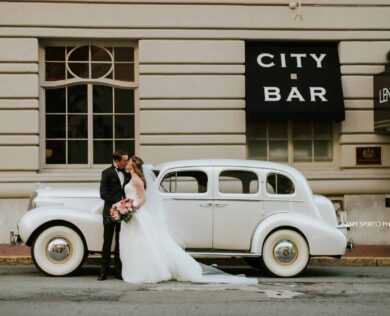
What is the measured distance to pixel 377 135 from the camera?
59.2 ft

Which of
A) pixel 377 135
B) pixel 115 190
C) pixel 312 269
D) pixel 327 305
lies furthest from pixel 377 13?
pixel 327 305

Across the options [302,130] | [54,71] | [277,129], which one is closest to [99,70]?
[54,71]

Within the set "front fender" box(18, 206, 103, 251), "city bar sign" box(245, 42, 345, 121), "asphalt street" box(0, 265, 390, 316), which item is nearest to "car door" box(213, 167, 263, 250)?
"asphalt street" box(0, 265, 390, 316)

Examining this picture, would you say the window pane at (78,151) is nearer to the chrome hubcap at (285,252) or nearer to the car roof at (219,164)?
the car roof at (219,164)

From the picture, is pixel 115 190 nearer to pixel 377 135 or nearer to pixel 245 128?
pixel 245 128

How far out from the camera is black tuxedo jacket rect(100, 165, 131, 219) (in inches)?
474

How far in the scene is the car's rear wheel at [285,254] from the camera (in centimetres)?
1251

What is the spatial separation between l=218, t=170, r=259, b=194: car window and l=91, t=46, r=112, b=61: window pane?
20.3 feet

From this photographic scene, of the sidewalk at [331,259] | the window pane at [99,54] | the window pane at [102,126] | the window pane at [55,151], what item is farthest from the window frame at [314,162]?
the window pane at [55,151]

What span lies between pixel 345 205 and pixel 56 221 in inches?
312

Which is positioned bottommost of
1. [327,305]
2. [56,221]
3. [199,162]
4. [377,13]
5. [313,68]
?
[327,305]

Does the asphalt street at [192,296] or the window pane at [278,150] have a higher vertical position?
the window pane at [278,150]

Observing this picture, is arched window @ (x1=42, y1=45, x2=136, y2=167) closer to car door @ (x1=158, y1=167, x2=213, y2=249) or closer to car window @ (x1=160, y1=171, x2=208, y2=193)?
car window @ (x1=160, y1=171, x2=208, y2=193)

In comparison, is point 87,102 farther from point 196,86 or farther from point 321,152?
point 321,152
